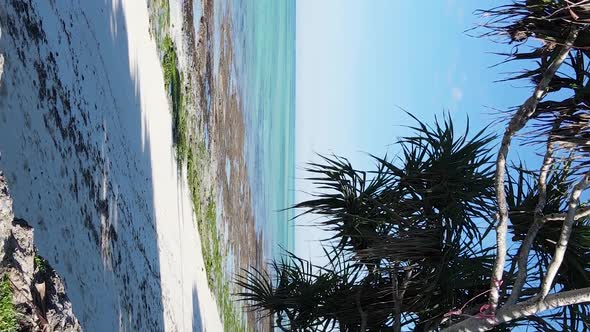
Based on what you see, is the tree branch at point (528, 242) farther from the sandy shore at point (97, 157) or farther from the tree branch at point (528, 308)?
the sandy shore at point (97, 157)

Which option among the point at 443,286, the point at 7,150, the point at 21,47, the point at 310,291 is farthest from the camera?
the point at 310,291

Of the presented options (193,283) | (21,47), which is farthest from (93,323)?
(193,283)

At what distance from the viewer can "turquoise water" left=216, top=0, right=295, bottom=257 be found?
15.4 metres

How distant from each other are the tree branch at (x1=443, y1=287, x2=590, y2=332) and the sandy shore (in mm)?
2104

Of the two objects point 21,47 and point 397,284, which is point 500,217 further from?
point 21,47

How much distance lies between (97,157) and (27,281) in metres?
2.45

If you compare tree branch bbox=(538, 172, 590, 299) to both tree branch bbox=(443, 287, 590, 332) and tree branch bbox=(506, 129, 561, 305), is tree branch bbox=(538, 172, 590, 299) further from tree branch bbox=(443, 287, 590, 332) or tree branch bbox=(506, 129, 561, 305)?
tree branch bbox=(506, 129, 561, 305)

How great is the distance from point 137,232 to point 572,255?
9.97 ft

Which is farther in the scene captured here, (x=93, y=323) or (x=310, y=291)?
(x=310, y=291)

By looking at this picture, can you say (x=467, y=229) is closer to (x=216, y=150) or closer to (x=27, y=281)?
(x=27, y=281)

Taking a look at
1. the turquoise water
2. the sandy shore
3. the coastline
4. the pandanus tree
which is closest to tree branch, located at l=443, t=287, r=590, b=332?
the pandanus tree

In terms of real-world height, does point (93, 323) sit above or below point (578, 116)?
below

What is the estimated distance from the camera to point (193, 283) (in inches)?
292

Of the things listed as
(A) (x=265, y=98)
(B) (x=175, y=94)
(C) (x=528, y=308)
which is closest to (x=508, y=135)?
(C) (x=528, y=308)
